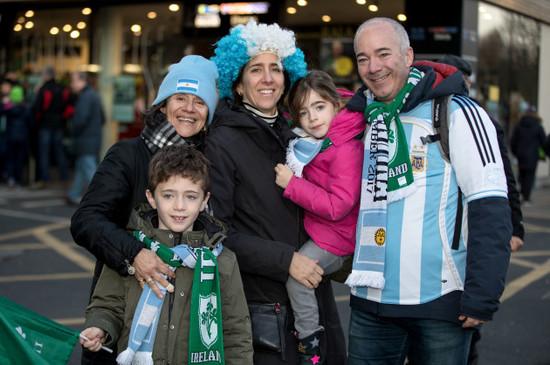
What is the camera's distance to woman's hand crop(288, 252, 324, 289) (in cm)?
290

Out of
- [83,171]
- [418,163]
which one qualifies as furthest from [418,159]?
[83,171]

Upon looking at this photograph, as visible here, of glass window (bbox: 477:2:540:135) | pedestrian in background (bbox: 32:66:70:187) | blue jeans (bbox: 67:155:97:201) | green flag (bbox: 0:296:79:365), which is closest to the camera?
green flag (bbox: 0:296:79:365)

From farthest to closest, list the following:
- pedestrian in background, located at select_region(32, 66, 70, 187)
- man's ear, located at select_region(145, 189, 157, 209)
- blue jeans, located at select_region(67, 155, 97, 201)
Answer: pedestrian in background, located at select_region(32, 66, 70, 187) → blue jeans, located at select_region(67, 155, 97, 201) → man's ear, located at select_region(145, 189, 157, 209)

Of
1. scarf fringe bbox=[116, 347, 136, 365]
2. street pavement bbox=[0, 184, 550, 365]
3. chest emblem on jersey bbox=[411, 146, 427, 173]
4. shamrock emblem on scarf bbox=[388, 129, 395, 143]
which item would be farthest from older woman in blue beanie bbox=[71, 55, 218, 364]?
street pavement bbox=[0, 184, 550, 365]

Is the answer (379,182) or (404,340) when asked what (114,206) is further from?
(404,340)

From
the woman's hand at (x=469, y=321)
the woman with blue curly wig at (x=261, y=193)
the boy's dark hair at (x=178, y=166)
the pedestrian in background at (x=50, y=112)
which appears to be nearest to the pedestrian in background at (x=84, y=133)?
the pedestrian in background at (x=50, y=112)

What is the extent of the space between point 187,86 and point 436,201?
1263 mm

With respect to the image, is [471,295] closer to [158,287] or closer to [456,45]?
[158,287]

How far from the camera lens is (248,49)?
10.2 feet

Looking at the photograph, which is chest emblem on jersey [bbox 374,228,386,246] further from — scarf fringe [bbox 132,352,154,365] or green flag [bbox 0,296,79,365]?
green flag [bbox 0,296,79,365]

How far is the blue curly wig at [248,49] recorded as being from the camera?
3088 millimetres

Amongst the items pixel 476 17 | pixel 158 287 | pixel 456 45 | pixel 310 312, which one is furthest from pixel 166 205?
pixel 476 17

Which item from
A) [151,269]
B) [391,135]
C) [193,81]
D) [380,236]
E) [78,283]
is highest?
[193,81]

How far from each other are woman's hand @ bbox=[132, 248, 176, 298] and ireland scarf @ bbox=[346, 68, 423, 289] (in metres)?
0.80
